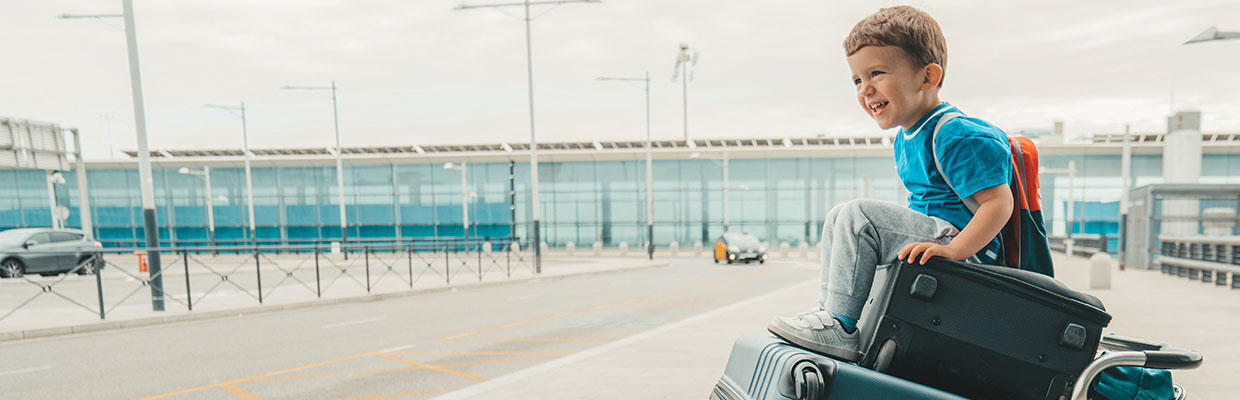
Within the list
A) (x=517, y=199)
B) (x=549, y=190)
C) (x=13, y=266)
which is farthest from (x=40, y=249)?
(x=549, y=190)

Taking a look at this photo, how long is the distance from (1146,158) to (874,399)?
157ft

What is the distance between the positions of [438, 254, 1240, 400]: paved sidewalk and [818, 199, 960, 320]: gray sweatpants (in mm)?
2761

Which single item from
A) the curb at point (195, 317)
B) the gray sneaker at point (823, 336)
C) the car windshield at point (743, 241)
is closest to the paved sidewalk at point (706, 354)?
the gray sneaker at point (823, 336)

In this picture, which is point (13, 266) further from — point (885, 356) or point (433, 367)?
point (885, 356)

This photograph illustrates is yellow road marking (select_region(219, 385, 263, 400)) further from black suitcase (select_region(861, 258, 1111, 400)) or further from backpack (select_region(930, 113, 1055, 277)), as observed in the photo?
backpack (select_region(930, 113, 1055, 277))

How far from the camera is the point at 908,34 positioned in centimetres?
188

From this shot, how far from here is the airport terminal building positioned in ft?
128

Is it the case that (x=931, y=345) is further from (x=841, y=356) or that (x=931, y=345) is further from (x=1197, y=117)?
(x=1197, y=117)

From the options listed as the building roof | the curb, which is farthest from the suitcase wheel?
the building roof

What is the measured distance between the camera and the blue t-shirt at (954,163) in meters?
1.82

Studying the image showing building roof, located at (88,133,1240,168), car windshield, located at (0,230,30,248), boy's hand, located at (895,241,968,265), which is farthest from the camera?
building roof, located at (88,133,1240,168)

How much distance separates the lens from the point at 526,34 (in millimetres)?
20594

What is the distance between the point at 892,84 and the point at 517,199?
132 feet


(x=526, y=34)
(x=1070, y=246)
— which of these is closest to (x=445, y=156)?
(x=526, y=34)
